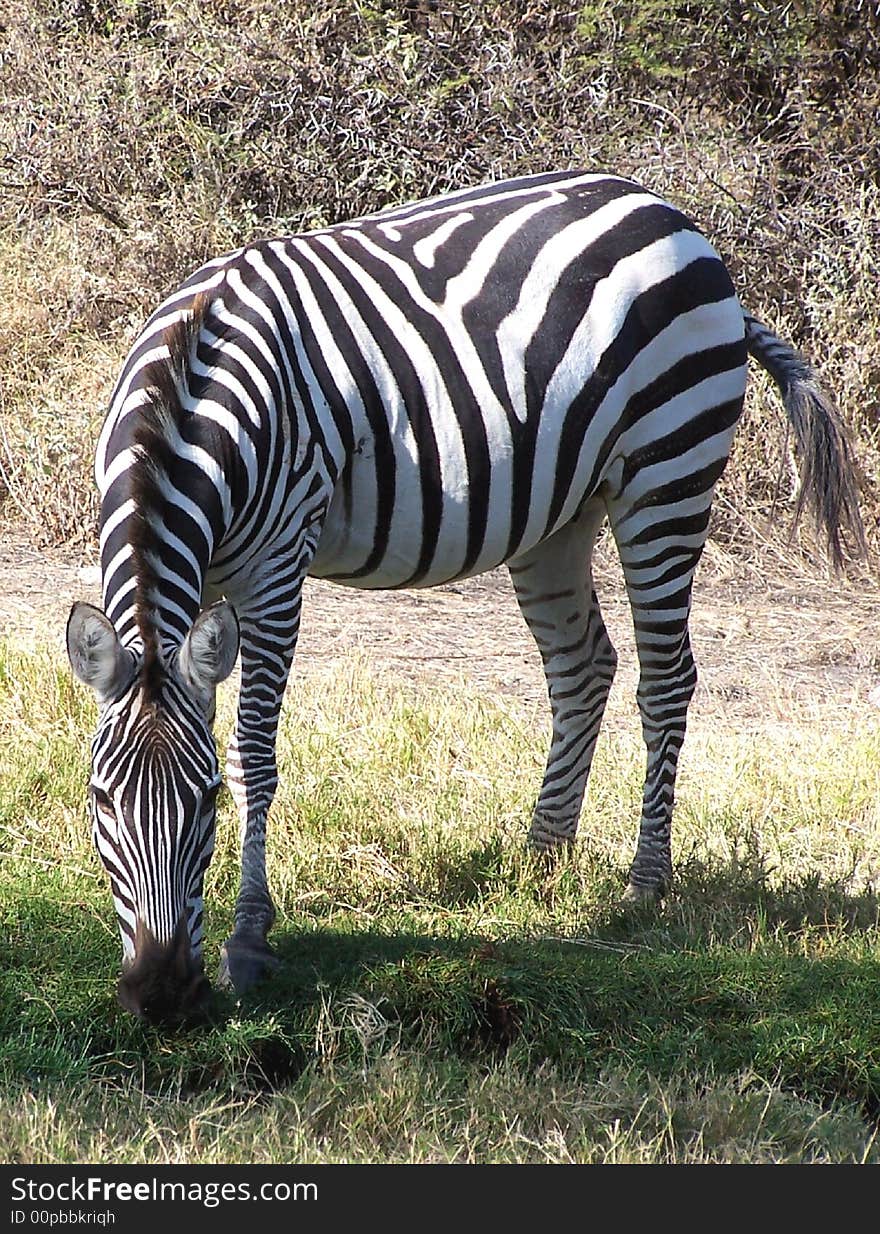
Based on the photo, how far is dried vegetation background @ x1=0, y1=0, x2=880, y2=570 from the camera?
32.0ft

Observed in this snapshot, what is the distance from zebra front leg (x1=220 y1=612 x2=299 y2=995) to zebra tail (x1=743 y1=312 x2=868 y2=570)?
237cm

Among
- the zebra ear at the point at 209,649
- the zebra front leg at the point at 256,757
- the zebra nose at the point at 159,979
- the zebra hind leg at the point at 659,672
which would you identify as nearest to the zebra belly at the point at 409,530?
the zebra front leg at the point at 256,757

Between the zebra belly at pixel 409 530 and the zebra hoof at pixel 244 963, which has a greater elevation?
the zebra belly at pixel 409 530

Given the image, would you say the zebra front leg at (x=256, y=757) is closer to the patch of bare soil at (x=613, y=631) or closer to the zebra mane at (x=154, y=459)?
the zebra mane at (x=154, y=459)

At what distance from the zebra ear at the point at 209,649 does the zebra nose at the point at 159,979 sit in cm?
63

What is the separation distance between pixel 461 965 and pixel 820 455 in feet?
8.78

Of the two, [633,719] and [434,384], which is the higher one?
[434,384]

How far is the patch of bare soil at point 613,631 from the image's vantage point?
7590 millimetres

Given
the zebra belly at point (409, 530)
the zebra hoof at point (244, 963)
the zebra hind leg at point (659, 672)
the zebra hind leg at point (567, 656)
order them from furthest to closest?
1. the zebra hind leg at point (567, 656)
2. the zebra hind leg at point (659, 672)
3. the zebra belly at point (409, 530)
4. the zebra hoof at point (244, 963)

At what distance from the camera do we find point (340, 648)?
7.99 m

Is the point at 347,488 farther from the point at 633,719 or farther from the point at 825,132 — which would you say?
the point at 825,132

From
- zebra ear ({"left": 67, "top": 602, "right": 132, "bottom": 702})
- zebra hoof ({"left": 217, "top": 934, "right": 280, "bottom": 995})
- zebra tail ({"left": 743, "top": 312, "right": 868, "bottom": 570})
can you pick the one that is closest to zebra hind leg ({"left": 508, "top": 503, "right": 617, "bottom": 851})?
zebra tail ({"left": 743, "top": 312, "right": 868, "bottom": 570})

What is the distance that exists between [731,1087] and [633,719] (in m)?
3.39
